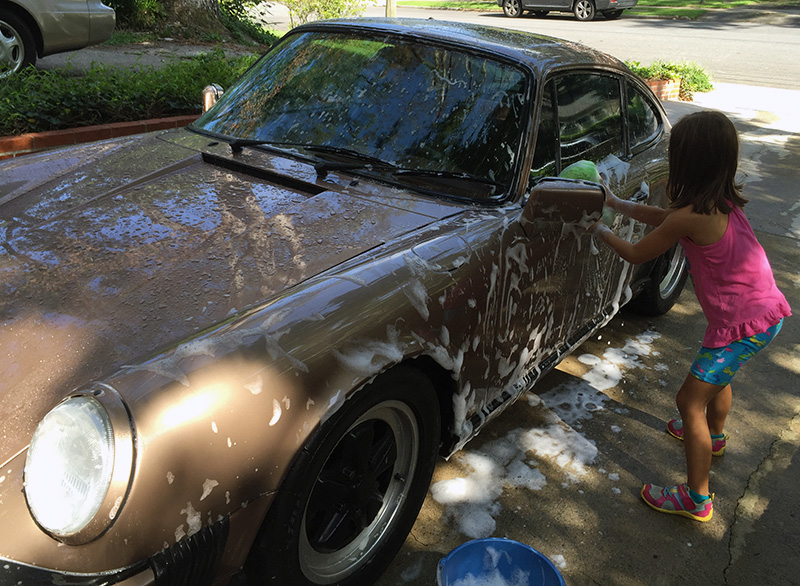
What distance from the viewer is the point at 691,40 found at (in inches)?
680

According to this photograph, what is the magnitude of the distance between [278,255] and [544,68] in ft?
4.75

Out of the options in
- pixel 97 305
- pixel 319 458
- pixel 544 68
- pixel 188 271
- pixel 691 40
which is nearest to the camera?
pixel 319 458

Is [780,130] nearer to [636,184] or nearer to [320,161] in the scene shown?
[636,184]

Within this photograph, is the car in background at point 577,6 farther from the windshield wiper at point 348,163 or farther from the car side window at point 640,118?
the windshield wiper at point 348,163

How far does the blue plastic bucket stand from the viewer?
81.4 inches

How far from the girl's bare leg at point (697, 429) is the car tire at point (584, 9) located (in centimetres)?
2005

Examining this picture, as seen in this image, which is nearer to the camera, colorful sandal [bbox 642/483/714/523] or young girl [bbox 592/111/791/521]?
young girl [bbox 592/111/791/521]

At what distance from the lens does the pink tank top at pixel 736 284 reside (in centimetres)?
243

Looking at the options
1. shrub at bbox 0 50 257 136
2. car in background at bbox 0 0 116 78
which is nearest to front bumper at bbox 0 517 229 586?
shrub at bbox 0 50 257 136

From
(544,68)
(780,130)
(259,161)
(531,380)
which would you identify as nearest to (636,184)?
(544,68)

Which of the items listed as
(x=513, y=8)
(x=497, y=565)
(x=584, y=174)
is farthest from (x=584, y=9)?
(x=497, y=565)

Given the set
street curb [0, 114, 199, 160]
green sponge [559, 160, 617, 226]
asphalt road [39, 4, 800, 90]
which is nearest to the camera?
green sponge [559, 160, 617, 226]

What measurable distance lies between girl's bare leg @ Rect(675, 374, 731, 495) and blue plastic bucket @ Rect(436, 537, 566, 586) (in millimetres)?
895

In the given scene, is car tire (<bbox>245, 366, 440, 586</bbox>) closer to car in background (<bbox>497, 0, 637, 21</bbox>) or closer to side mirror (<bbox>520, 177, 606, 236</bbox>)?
side mirror (<bbox>520, 177, 606, 236</bbox>)
